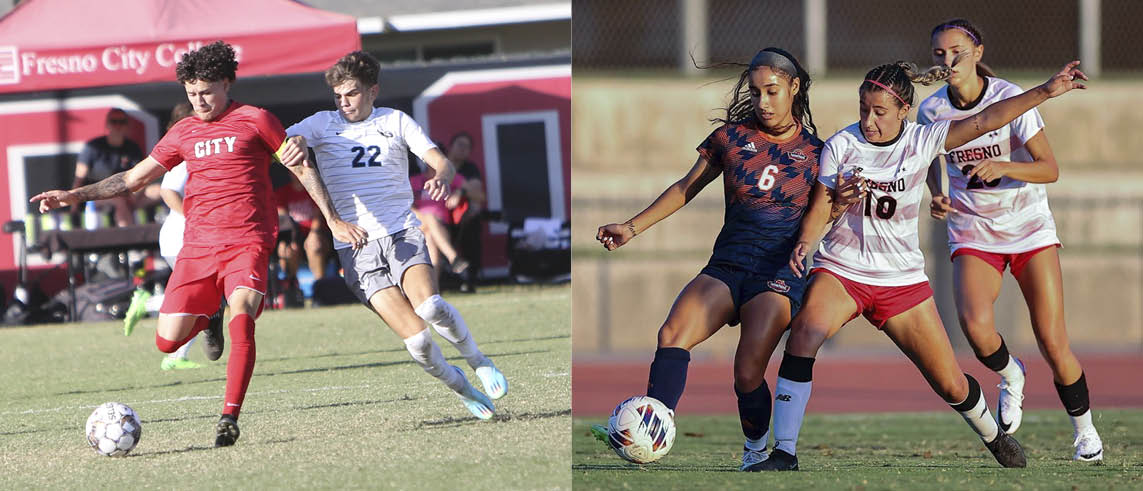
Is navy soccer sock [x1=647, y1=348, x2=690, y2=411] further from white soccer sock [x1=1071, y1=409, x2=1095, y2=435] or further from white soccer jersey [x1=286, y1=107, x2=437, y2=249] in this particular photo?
white soccer sock [x1=1071, y1=409, x2=1095, y2=435]

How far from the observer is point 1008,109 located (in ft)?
16.5

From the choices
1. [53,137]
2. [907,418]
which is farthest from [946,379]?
[53,137]

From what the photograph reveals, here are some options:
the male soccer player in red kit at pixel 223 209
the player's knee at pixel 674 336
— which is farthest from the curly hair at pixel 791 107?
the male soccer player in red kit at pixel 223 209

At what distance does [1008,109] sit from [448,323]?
8.41ft

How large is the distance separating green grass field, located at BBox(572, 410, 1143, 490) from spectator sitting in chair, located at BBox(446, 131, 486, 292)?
363 centimetres

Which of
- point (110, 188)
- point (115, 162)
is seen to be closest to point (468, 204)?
point (115, 162)

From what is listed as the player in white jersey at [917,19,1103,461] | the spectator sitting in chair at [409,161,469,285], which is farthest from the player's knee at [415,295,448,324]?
the spectator sitting in chair at [409,161,469,285]

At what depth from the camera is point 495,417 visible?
612 centimetres

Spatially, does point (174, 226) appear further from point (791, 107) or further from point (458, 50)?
point (458, 50)

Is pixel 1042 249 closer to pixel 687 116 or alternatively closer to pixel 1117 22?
pixel 687 116

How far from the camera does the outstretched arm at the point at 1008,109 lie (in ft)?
16.4

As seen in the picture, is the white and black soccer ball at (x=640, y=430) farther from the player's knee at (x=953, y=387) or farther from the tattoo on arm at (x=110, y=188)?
the tattoo on arm at (x=110, y=188)

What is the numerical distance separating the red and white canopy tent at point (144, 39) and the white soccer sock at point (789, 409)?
582cm

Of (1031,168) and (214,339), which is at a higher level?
(1031,168)
